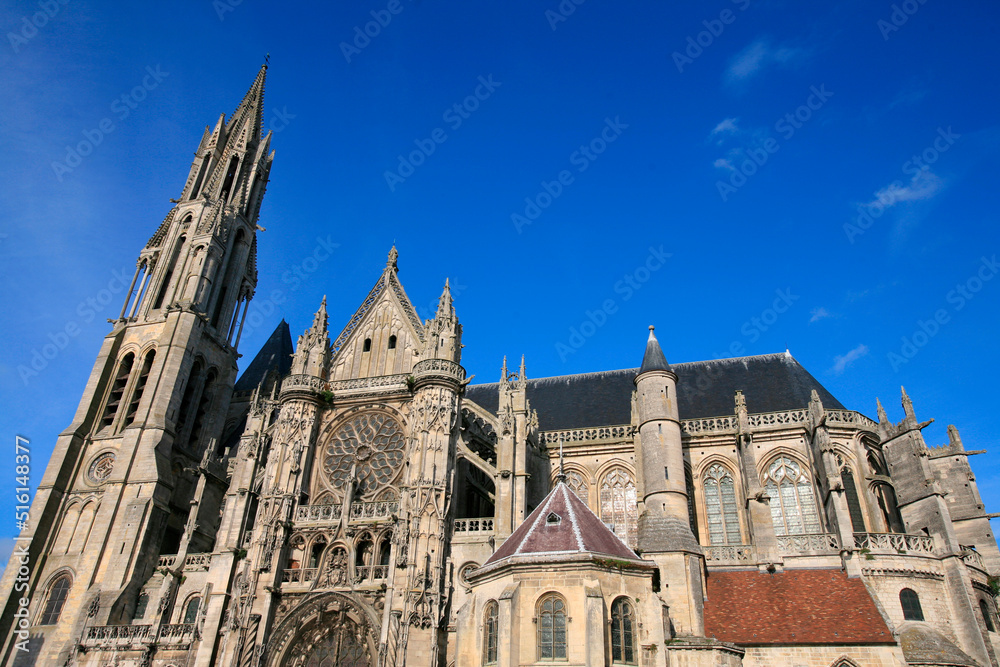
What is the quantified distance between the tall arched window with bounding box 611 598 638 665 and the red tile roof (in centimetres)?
355

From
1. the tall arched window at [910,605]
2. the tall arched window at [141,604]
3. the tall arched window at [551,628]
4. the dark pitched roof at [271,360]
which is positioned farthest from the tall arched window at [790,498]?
the dark pitched roof at [271,360]

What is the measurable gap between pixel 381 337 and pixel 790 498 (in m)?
15.3

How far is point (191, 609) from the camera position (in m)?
23.8

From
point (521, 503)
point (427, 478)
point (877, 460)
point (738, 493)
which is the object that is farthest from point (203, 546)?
point (877, 460)

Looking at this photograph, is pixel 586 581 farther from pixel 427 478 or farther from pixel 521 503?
pixel 427 478

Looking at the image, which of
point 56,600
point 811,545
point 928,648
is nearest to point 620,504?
point 811,545

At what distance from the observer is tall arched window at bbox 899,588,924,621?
17.9 meters

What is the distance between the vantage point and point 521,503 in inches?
810

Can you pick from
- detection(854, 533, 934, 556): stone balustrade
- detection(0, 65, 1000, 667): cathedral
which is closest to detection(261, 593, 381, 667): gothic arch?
detection(0, 65, 1000, 667): cathedral

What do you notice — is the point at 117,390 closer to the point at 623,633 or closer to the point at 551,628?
the point at 551,628

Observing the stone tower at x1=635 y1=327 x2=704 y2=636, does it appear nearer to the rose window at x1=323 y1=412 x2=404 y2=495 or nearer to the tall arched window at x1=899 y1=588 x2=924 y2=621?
the tall arched window at x1=899 y1=588 x2=924 y2=621

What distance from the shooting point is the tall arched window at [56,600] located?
24516 millimetres

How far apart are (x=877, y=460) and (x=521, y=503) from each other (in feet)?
40.8

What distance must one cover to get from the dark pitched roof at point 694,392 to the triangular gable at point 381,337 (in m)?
6.31
